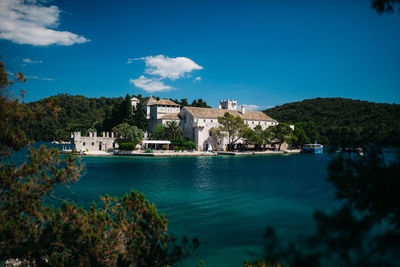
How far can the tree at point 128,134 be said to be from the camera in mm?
44719

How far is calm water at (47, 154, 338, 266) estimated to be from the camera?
906cm

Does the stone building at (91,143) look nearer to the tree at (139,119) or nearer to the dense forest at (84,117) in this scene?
the dense forest at (84,117)

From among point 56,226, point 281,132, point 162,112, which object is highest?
point 162,112

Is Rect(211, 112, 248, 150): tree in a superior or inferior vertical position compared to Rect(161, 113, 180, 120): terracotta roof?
inferior

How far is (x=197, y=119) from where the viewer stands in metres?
49.0

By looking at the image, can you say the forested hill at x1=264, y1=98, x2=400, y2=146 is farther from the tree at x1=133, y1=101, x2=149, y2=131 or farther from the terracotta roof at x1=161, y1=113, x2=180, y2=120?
the tree at x1=133, y1=101, x2=149, y2=131

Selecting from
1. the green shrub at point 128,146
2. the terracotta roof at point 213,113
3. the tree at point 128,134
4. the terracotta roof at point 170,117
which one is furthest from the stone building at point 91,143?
the terracotta roof at point 213,113

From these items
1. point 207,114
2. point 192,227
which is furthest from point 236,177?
point 207,114

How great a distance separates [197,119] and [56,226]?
43738mm

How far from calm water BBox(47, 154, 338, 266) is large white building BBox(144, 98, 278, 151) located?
1004 inches

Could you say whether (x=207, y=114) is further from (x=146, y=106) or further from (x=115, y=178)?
(x=115, y=178)

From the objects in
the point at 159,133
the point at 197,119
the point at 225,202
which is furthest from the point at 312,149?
the point at 225,202

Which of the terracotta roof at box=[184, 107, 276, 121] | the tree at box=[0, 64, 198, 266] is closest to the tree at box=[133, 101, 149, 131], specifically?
the terracotta roof at box=[184, 107, 276, 121]

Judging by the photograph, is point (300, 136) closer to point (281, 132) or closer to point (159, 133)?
point (281, 132)
